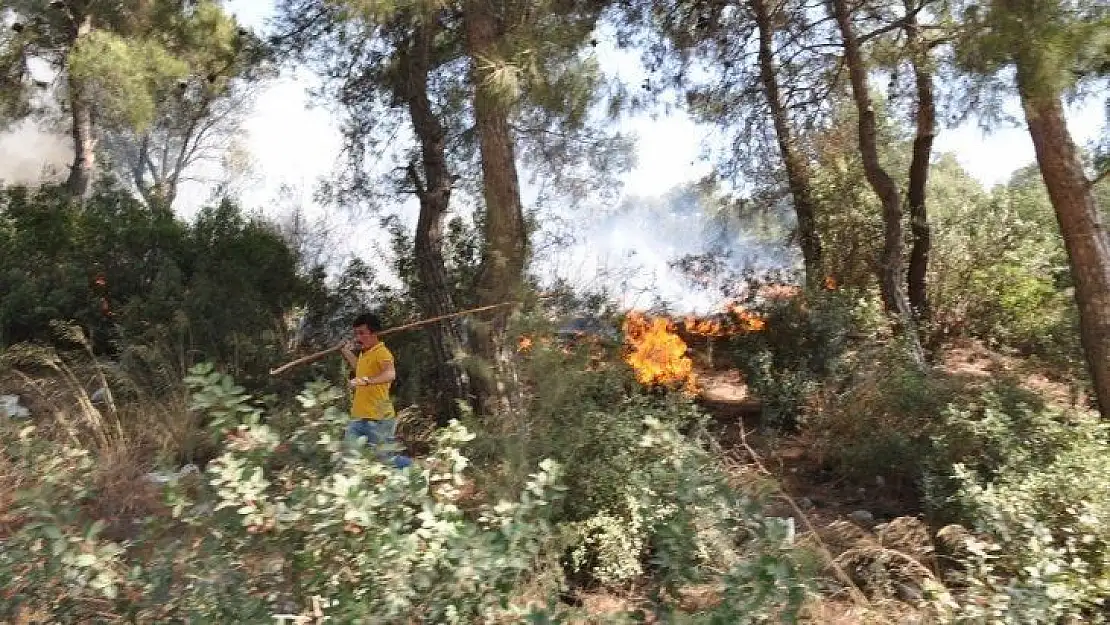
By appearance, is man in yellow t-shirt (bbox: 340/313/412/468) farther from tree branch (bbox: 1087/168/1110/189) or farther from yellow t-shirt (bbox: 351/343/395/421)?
tree branch (bbox: 1087/168/1110/189)

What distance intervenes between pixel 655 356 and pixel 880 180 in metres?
3.57

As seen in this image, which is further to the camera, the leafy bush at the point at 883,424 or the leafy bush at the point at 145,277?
the leafy bush at the point at 145,277

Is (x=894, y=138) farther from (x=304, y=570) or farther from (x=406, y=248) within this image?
(x=304, y=570)

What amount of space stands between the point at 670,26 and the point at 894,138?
169 inches

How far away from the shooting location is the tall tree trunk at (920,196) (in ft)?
30.2

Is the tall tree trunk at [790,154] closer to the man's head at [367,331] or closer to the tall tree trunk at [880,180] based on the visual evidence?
the tall tree trunk at [880,180]

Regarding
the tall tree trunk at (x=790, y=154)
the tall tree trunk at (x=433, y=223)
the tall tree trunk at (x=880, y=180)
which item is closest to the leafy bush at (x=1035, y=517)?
the tall tree trunk at (x=880, y=180)

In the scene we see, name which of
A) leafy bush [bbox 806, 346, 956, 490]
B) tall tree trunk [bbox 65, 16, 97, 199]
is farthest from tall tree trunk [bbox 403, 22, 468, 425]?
tall tree trunk [bbox 65, 16, 97, 199]

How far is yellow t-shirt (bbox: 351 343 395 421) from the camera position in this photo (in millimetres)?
5363

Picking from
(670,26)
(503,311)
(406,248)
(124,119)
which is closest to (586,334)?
(503,311)

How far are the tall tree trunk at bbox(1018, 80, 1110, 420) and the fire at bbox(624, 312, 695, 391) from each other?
3204 millimetres

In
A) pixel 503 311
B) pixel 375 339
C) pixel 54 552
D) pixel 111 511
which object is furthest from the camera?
pixel 503 311

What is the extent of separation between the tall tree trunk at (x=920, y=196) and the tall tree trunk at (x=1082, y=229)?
98.1 inches

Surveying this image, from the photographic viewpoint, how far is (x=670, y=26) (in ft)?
32.3
